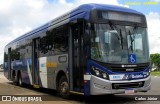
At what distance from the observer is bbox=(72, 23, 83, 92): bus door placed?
12.8m

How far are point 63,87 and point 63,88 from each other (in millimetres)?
41

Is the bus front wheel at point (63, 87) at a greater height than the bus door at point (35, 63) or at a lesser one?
lesser

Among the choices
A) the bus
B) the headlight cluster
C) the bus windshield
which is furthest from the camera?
the bus windshield

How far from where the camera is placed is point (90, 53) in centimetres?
1228

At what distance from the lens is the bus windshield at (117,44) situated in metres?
12.3

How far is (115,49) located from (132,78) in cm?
118

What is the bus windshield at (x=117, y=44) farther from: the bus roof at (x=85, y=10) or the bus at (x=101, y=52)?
the bus roof at (x=85, y=10)

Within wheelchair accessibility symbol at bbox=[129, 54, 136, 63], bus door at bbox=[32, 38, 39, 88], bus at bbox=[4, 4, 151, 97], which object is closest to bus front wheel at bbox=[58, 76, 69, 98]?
bus at bbox=[4, 4, 151, 97]

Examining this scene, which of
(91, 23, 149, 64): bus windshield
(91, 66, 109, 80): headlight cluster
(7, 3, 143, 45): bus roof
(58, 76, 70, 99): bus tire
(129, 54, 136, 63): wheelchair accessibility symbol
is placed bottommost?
(58, 76, 70, 99): bus tire

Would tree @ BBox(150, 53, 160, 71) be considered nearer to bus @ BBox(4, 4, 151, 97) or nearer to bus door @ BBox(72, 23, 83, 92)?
bus @ BBox(4, 4, 151, 97)

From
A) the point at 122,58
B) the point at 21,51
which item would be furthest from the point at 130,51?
the point at 21,51

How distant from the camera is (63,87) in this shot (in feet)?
47.5

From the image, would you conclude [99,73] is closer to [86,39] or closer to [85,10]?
[86,39]

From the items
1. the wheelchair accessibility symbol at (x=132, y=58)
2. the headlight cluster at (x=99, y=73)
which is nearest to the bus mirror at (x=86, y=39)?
the headlight cluster at (x=99, y=73)
